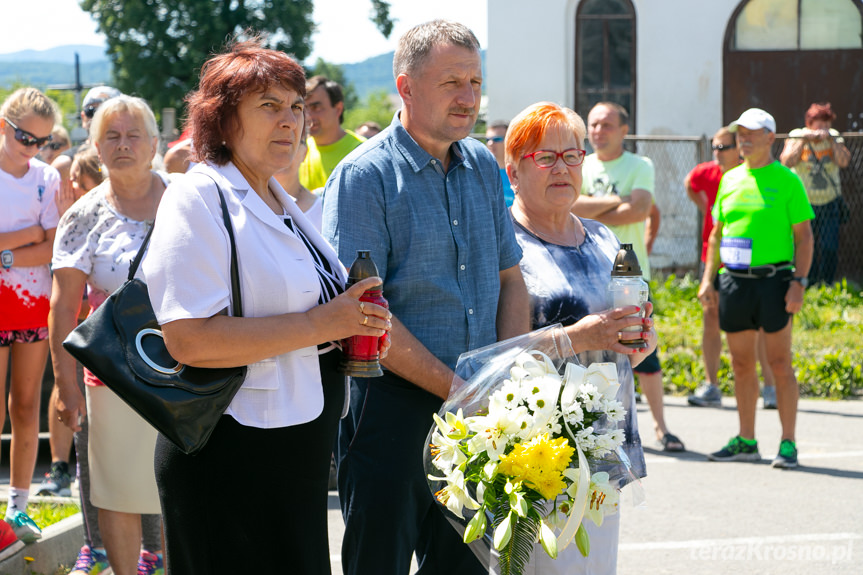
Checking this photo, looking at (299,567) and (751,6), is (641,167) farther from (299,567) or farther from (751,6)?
(751,6)

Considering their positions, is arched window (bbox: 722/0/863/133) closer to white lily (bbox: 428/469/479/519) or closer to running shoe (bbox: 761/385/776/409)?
running shoe (bbox: 761/385/776/409)

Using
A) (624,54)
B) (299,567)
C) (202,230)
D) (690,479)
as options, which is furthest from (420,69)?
(624,54)

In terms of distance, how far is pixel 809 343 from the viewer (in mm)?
10297

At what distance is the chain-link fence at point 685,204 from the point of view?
1489 cm

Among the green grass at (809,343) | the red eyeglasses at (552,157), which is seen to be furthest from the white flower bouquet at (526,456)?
the green grass at (809,343)

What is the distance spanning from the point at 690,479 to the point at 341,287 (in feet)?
14.2

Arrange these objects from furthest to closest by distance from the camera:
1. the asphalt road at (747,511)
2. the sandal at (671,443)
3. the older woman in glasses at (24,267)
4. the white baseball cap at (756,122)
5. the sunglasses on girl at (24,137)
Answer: the sandal at (671,443) < the white baseball cap at (756,122) < the sunglasses on girl at (24,137) < the older woman in glasses at (24,267) < the asphalt road at (747,511)

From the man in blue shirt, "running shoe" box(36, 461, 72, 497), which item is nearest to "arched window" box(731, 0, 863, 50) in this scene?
"running shoe" box(36, 461, 72, 497)

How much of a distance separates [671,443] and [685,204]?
8.87m

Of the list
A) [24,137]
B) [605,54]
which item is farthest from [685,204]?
[24,137]

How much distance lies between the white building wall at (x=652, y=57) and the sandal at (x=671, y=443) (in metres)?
9.15

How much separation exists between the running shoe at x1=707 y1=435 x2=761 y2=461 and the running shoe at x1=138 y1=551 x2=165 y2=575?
13.1 ft

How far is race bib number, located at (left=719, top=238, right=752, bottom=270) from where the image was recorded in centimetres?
711

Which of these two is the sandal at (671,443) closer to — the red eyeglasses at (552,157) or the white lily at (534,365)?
the red eyeglasses at (552,157)
